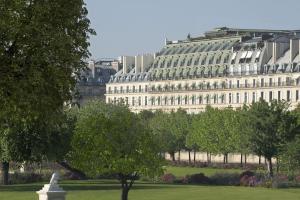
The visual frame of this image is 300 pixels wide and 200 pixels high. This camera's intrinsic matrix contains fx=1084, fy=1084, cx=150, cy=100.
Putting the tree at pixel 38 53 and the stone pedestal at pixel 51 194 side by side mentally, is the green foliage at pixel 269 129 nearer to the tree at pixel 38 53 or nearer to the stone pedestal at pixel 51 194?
the stone pedestal at pixel 51 194

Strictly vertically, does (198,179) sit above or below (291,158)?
below

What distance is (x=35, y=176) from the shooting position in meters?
85.9

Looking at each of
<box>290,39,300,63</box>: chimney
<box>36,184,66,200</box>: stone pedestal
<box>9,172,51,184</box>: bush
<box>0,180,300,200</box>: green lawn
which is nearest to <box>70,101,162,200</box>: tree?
<box>0,180,300,200</box>: green lawn

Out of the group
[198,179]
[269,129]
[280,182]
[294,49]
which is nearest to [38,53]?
Result: [280,182]

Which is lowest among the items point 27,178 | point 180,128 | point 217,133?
point 27,178

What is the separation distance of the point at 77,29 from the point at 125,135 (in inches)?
1251

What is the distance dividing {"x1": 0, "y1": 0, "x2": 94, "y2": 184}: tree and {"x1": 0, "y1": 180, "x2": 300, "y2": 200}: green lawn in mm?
32720

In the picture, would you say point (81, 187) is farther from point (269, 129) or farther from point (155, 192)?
point (269, 129)

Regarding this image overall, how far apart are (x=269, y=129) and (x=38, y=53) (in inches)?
2969

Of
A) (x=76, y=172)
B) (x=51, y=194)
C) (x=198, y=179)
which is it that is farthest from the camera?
(x=76, y=172)

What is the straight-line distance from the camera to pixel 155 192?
70875 mm

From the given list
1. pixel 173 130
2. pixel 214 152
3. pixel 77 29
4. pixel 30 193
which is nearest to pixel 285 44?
pixel 173 130

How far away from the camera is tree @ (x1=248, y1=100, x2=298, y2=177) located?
104000mm

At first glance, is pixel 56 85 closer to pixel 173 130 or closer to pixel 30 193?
pixel 30 193
